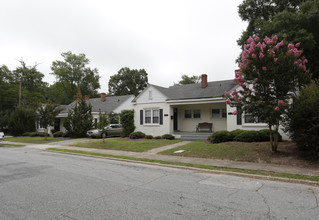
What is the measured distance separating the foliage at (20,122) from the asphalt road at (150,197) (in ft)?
82.6

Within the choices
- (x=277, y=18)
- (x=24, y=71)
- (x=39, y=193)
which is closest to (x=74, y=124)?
(x=39, y=193)

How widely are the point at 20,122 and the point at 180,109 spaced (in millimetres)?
22210

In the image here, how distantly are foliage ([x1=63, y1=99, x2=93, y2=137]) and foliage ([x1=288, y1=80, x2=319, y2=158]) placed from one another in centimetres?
1968

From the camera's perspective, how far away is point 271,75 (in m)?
9.20

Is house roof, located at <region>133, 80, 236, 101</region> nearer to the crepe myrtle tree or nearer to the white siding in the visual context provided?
the white siding

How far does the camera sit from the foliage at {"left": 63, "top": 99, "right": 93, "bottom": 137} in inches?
915

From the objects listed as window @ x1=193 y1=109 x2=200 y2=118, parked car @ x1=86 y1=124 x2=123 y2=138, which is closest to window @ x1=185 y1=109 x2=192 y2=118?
window @ x1=193 y1=109 x2=200 y2=118

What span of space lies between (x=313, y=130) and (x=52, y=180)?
366 inches

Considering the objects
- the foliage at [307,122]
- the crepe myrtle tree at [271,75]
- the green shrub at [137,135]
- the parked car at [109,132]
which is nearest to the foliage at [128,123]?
the green shrub at [137,135]

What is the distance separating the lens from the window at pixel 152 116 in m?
20.4

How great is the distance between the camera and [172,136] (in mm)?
18359

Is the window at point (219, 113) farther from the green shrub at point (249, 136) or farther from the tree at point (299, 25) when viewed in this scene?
the tree at point (299, 25)

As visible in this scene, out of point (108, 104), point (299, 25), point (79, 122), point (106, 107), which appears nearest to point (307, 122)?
point (299, 25)

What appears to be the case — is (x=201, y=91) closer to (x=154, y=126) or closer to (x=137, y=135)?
(x=154, y=126)
